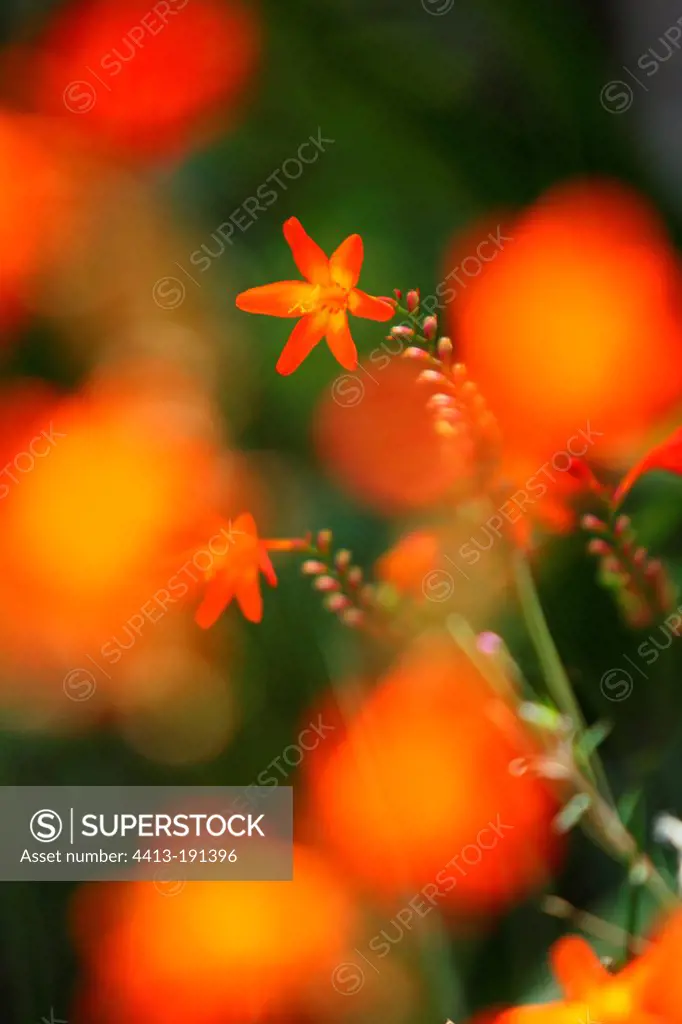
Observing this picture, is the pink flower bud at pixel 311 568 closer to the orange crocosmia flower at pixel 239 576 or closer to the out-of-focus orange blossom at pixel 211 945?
the orange crocosmia flower at pixel 239 576

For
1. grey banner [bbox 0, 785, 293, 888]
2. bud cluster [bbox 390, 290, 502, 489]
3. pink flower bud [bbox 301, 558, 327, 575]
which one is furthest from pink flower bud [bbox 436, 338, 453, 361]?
grey banner [bbox 0, 785, 293, 888]

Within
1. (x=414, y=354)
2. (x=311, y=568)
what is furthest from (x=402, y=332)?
(x=311, y=568)

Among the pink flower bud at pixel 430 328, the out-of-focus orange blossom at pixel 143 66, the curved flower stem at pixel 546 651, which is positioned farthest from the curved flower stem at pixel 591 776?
the out-of-focus orange blossom at pixel 143 66

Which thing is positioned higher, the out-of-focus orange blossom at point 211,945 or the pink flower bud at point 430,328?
the pink flower bud at point 430,328

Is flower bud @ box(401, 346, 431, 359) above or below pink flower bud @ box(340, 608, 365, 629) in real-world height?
above

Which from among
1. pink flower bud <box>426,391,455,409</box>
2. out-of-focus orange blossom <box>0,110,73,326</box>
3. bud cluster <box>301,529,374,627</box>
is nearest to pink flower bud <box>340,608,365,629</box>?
bud cluster <box>301,529,374,627</box>

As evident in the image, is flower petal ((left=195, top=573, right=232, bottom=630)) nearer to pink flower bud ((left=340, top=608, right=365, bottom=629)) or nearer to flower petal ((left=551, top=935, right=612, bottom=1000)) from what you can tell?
pink flower bud ((left=340, top=608, right=365, bottom=629))

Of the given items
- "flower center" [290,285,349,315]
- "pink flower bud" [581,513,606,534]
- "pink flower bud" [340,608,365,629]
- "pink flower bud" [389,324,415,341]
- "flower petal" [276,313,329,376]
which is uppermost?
"flower center" [290,285,349,315]

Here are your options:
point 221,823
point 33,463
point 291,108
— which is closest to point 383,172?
point 291,108
